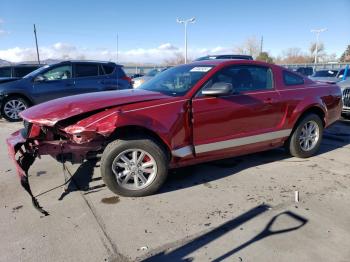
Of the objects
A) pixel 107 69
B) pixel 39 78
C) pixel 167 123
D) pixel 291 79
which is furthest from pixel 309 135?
pixel 39 78

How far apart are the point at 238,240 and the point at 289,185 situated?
156 cm

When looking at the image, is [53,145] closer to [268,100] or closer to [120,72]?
[268,100]

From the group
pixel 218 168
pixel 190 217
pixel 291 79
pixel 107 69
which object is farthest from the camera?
pixel 107 69

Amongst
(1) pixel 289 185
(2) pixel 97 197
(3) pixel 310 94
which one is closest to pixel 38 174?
(2) pixel 97 197

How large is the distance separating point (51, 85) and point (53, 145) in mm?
5895

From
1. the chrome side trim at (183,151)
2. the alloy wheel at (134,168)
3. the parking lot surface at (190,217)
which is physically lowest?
the parking lot surface at (190,217)

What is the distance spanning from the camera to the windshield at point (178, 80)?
405 cm

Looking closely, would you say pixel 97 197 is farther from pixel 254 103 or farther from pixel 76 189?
pixel 254 103

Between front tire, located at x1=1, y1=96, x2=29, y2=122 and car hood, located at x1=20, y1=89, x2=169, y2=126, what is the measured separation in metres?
5.46

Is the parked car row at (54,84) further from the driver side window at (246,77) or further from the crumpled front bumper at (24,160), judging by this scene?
the crumpled front bumper at (24,160)

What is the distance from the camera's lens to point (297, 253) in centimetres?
257

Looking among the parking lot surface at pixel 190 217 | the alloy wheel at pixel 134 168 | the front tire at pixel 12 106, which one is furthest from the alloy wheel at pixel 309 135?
the front tire at pixel 12 106

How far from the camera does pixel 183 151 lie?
384 cm

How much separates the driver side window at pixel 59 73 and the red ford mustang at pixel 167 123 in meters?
5.10
